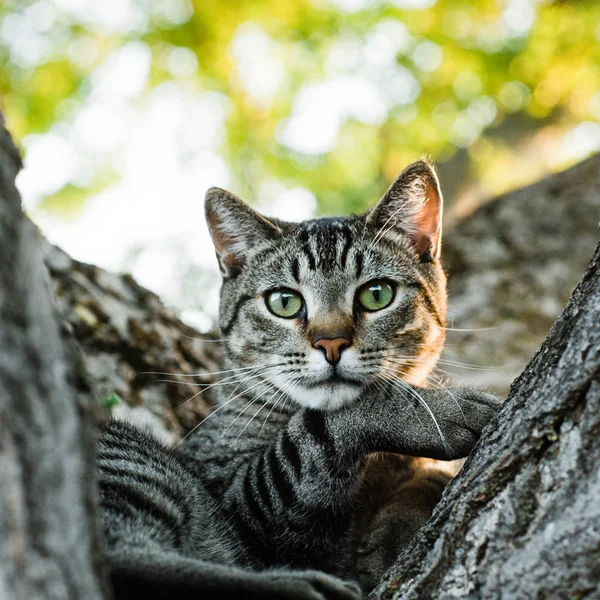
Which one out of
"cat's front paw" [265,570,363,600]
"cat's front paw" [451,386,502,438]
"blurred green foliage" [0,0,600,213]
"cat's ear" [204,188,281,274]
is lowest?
"cat's front paw" [265,570,363,600]

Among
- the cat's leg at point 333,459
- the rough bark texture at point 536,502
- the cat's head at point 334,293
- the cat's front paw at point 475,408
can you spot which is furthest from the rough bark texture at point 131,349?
the rough bark texture at point 536,502

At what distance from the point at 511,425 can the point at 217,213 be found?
2.13 m

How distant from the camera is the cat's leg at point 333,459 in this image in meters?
2.36

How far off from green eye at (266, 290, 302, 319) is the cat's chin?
1.38ft

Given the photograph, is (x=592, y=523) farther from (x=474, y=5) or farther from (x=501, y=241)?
(x=474, y=5)

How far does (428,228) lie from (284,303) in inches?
33.5

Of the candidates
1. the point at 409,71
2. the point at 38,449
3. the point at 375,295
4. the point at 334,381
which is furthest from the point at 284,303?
the point at 409,71

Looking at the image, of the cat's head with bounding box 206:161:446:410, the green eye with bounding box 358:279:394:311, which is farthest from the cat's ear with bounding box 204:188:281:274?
the green eye with bounding box 358:279:394:311

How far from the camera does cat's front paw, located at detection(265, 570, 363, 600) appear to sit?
5.36ft

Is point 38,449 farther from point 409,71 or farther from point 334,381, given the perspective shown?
point 409,71

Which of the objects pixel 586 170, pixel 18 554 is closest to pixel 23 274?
pixel 18 554

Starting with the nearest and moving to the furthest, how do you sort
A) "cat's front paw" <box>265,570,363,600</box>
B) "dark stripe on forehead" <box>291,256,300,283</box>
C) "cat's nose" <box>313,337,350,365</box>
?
"cat's front paw" <box>265,570,363,600</box> → "cat's nose" <box>313,337,350,365</box> → "dark stripe on forehead" <box>291,256,300,283</box>

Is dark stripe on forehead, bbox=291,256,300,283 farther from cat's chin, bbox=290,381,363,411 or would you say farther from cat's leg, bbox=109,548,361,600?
cat's leg, bbox=109,548,361,600

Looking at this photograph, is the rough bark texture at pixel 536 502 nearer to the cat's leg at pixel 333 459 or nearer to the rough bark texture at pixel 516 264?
the cat's leg at pixel 333 459
